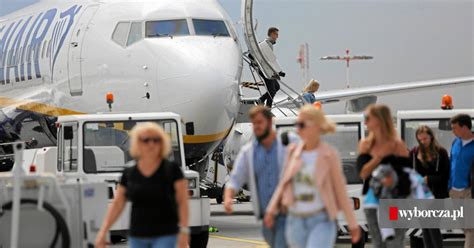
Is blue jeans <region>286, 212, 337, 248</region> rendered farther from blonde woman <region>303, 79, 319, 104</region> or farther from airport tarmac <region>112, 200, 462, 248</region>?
blonde woman <region>303, 79, 319, 104</region>

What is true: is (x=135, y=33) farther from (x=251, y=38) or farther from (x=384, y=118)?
(x=384, y=118)

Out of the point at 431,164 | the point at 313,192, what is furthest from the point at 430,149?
the point at 313,192

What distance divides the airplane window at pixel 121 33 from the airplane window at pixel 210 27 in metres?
→ 1.21

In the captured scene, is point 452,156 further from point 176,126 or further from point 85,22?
point 85,22

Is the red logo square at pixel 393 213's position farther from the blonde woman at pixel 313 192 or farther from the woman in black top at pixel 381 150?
the blonde woman at pixel 313 192

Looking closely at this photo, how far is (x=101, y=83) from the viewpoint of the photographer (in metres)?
21.9

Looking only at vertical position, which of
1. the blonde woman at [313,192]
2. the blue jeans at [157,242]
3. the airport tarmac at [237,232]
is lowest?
the airport tarmac at [237,232]

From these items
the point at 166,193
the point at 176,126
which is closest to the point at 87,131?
the point at 176,126

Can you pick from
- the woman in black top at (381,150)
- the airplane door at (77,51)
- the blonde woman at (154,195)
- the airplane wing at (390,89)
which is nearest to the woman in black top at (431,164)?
the woman in black top at (381,150)

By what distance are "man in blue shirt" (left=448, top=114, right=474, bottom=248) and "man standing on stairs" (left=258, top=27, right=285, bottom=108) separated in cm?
951

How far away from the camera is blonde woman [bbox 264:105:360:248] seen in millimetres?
9547

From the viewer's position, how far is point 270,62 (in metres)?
23.3

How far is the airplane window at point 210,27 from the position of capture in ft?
72.1

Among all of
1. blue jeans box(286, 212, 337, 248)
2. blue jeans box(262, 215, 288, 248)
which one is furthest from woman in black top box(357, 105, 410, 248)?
blue jeans box(286, 212, 337, 248)
